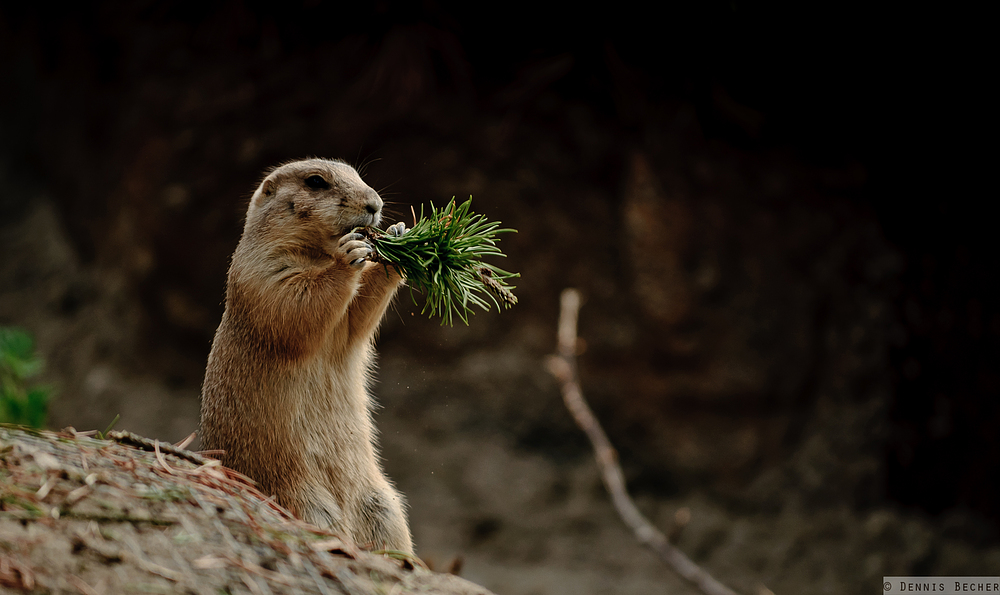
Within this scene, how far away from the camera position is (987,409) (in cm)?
670

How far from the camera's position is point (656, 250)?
674cm

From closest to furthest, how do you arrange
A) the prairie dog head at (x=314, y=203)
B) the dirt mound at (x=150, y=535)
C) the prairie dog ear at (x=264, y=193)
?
the dirt mound at (x=150, y=535), the prairie dog head at (x=314, y=203), the prairie dog ear at (x=264, y=193)

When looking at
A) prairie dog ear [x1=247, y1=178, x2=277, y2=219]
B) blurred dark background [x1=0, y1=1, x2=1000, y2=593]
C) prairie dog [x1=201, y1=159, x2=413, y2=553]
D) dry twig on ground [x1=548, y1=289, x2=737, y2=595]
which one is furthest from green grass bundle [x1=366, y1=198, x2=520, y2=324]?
blurred dark background [x1=0, y1=1, x2=1000, y2=593]

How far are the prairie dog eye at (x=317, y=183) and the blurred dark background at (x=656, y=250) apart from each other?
311cm

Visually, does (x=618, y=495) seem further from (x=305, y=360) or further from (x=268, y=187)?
(x=268, y=187)

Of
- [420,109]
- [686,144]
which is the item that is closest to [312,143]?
[420,109]

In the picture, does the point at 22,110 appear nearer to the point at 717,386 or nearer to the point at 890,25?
the point at 717,386

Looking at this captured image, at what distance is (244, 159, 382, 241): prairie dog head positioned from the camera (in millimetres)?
3115

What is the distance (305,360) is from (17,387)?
3447mm

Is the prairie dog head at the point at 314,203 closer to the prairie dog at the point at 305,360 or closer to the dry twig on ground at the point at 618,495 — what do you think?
the prairie dog at the point at 305,360

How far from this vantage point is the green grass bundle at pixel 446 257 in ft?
9.74

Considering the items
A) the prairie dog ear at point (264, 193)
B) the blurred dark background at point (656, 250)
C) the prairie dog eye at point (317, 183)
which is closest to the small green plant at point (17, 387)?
the blurred dark background at point (656, 250)

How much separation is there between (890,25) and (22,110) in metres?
8.68

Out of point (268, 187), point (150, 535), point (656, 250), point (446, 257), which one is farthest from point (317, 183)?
point (656, 250)
